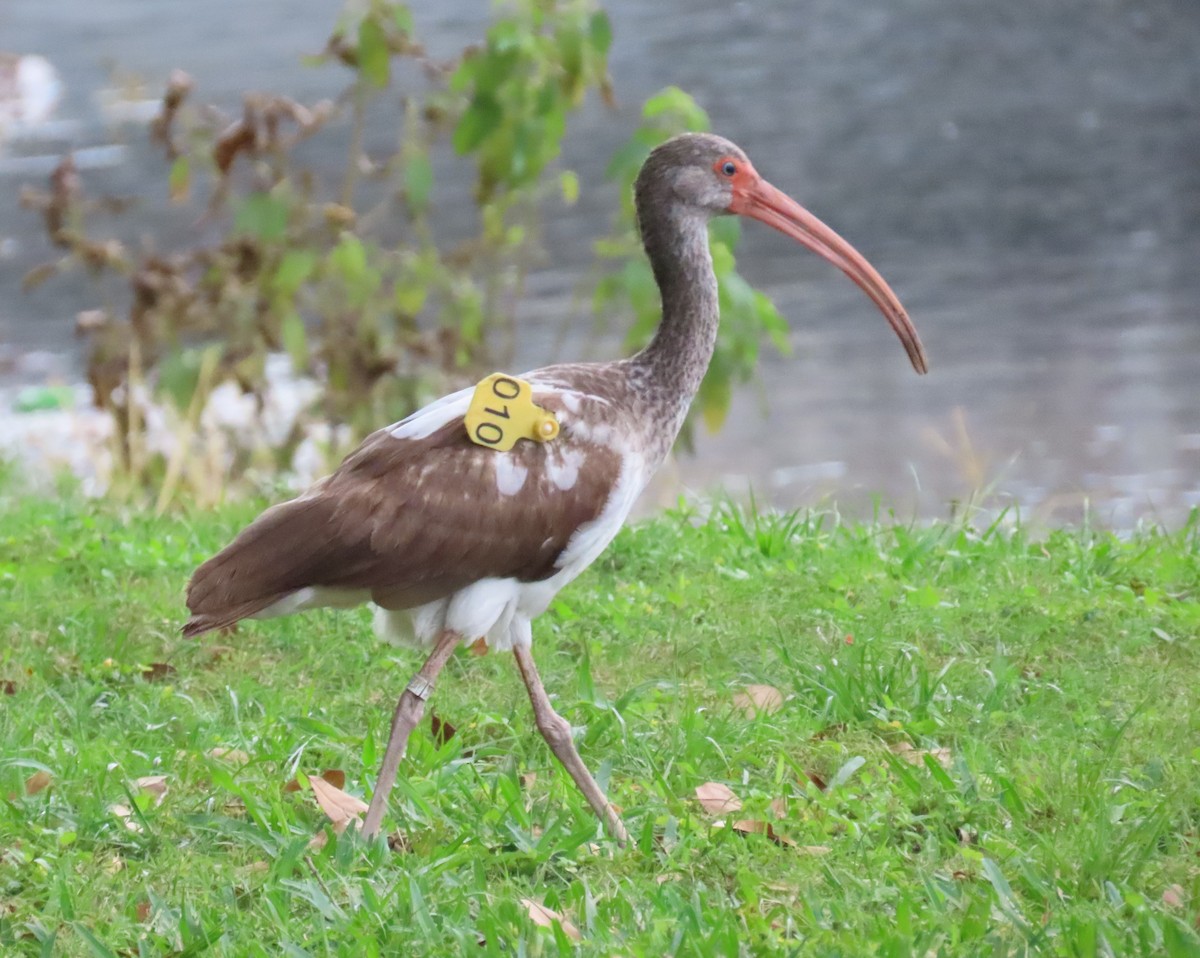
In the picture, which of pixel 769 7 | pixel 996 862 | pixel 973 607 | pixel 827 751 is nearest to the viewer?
pixel 996 862

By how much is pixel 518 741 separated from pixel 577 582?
1.41 m

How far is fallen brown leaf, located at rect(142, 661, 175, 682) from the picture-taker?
5109 millimetres

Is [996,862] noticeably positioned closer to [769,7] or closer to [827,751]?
[827,751]

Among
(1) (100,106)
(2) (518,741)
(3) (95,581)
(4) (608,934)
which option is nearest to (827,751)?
(2) (518,741)

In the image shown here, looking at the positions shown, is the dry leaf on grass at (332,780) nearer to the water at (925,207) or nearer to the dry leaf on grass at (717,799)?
the dry leaf on grass at (717,799)

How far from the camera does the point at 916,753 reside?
442cm

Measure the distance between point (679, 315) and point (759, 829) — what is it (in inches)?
52.0

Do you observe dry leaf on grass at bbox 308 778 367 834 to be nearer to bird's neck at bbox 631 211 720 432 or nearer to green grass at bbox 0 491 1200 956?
green grass at bbox 0 491 1200 956

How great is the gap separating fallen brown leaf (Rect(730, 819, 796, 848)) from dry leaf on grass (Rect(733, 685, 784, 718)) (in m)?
0.73

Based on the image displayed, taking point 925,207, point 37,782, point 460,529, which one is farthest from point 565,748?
point 925,207

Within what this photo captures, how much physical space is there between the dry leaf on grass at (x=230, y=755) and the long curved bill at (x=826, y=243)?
1930mm

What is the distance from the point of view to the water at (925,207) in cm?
898

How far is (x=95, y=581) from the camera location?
19.3ft

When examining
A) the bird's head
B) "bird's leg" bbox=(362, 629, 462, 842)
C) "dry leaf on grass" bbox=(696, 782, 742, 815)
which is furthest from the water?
"bird's leg" bbox=(362, 629, 462, 842)
